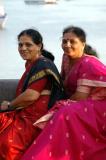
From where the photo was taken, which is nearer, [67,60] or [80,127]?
[80,127]

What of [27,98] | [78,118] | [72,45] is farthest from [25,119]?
[72,45]

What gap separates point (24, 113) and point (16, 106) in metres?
0.06

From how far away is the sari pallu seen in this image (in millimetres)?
2580

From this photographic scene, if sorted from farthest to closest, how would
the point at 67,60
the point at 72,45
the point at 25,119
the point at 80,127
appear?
the point at 67,60
the point at 72,45
the point at 25,119
the point at 80,127

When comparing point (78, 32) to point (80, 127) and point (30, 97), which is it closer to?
point (30, 97)

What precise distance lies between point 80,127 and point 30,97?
0.34 metres

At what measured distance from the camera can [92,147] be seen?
2564 millimetres

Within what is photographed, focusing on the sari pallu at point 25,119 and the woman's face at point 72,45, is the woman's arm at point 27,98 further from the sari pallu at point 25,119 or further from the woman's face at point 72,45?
Answer: the woman's face at point 72,45

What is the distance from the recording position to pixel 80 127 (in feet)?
8.42

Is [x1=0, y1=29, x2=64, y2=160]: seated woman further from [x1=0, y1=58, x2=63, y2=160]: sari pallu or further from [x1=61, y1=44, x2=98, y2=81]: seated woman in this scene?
[x1=61, y1=44, x2=98, y2=81]: seated woman

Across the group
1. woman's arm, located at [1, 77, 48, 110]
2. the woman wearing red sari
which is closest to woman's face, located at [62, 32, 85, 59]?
the woman wearing red sari

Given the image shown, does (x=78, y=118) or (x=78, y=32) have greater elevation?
(x=78, y=32)

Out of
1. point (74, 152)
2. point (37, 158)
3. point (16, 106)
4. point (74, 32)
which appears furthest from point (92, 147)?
point (74, 32)

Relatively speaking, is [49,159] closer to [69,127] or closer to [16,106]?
[69,127]
